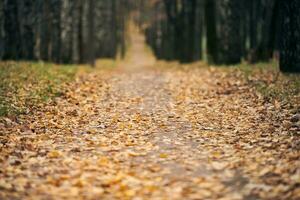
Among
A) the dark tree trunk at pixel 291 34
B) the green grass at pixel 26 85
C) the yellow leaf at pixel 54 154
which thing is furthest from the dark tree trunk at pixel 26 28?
the yellow leaf at pixel 54 154

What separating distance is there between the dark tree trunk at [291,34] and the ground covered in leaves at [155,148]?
87.2 inches

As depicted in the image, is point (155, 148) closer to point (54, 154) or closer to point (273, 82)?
point (54, 154)

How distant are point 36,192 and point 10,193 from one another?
0.30m

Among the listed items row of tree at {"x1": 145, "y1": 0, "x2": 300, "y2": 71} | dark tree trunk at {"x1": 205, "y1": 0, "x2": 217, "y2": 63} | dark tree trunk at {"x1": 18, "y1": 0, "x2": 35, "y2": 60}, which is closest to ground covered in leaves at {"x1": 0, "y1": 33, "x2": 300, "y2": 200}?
row of tree at {"x1": 145, "y1": 0, "x2": 300, "y2": 71}

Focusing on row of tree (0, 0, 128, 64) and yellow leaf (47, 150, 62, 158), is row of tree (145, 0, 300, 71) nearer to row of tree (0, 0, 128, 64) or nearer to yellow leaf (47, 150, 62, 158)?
row of tree (0, 0, 128, 64)

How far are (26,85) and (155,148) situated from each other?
Answer: 6325mm

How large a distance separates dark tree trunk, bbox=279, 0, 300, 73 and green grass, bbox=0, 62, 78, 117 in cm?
668

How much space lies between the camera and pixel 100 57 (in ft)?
136

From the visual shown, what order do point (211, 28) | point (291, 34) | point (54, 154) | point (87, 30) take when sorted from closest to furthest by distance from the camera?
point (54, 154) < point (291, 34) < point (211, 28) < point (87, 30)

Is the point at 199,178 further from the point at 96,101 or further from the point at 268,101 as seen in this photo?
the point at 96,101

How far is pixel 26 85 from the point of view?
13.3m

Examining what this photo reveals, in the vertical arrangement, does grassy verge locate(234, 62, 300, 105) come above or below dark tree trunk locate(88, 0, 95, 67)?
below

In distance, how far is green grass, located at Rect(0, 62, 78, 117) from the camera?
35.9 feet

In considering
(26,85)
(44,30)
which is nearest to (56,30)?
(44,30)
